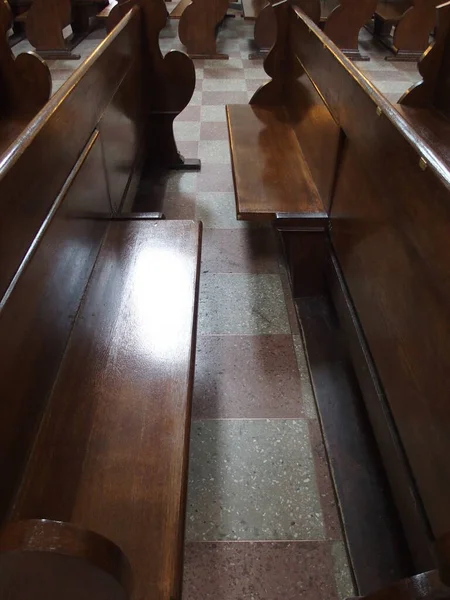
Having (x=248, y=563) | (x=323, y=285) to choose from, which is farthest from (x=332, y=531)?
(x=323, y=285)

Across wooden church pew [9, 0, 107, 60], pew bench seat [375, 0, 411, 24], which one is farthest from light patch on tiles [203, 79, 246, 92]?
pew bench seat [375, 0, 411, 24]

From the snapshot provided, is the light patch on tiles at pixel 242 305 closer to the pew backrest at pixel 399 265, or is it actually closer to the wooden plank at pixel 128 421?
the pew backrest at pixel 399 265

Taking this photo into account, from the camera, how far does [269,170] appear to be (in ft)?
7.77

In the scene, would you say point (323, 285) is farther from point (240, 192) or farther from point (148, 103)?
point (148, 103)

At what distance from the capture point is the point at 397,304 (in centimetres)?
127

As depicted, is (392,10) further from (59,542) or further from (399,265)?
(59,542)

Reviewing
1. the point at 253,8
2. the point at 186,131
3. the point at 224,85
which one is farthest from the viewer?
Answer: the point at 253,8

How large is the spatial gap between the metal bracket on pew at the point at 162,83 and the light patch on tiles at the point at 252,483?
7.13 ft

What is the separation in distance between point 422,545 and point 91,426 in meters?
0.81

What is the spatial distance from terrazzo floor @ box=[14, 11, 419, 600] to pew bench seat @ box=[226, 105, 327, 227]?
1.33 feet

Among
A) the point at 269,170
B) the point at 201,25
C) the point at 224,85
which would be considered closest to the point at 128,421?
the point at 269,170

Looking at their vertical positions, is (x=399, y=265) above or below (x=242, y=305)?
above

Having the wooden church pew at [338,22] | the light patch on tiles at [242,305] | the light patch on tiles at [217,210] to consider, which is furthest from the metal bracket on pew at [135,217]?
the wooden church pew at [338,22]

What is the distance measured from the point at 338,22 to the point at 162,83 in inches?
135
